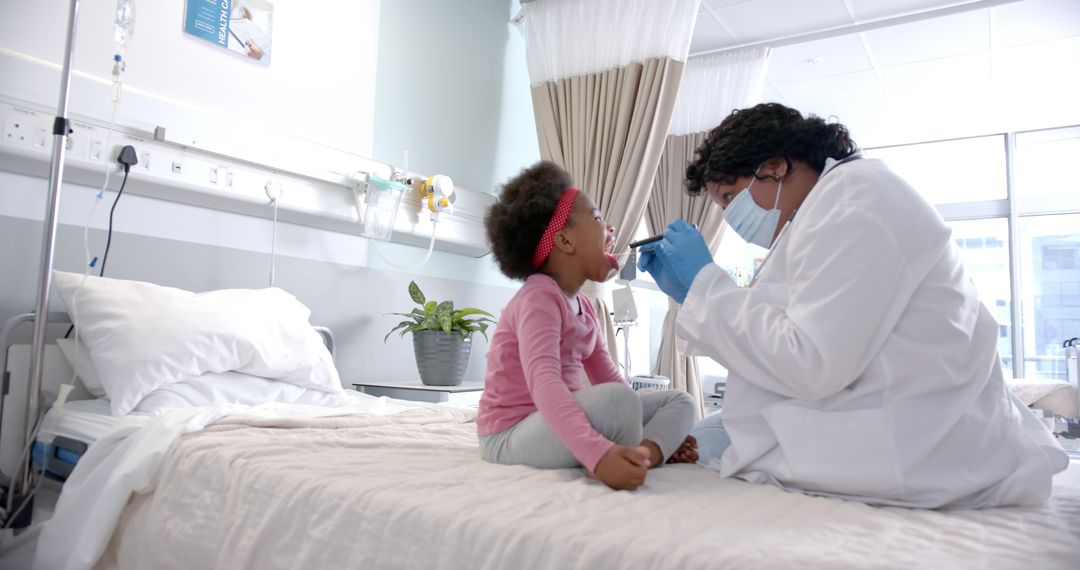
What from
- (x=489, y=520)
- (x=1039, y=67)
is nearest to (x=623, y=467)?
(x=489, y=520)

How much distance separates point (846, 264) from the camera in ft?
3.48

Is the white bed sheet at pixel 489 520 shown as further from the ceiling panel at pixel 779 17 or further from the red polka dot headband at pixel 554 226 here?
the ceiling panel at pixel 779 17

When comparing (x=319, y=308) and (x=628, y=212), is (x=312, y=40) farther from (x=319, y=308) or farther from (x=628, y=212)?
(x=628, y=212)

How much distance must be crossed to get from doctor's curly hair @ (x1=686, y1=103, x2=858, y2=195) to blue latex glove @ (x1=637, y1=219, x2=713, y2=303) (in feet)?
0.61

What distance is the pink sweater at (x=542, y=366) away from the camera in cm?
118

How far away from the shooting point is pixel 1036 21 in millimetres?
3957

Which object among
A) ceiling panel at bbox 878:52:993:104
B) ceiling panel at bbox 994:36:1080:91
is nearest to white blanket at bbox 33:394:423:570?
ceiling panel at bbox 878:52:993:104

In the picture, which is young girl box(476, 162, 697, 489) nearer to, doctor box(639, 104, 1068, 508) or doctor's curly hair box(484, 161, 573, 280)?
doctor's curly hair box(484, 161, 573, 280)

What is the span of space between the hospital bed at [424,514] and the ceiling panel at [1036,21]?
331 cm

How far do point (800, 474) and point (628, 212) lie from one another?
244 centimetres

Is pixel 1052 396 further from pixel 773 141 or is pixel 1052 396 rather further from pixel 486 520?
pixel 486 520

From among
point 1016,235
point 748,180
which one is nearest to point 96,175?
point 748,180

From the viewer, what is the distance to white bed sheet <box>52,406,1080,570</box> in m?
0.81

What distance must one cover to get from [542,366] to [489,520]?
0.39m
